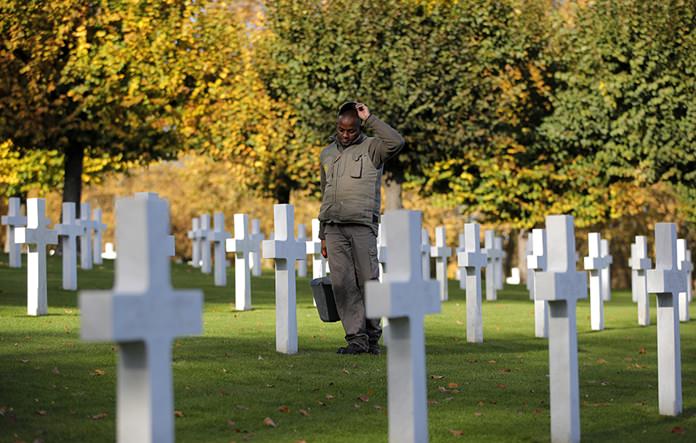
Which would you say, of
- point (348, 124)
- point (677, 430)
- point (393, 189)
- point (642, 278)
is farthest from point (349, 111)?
point (393, 189)

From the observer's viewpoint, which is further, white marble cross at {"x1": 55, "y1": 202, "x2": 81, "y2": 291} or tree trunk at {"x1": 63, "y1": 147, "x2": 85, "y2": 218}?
tree trunk at {"x1": 63, "y1": 147, "x2": 85, "y2": 218}

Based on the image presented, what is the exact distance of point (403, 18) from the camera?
91.0ft

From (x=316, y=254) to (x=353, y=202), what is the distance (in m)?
8.44

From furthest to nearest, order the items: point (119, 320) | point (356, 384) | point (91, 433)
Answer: point (356, 384) → point (91, 433) → point (119, 320)

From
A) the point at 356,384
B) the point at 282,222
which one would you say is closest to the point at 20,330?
the point at 282,222

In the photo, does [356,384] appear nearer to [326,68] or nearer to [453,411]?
[453,411]

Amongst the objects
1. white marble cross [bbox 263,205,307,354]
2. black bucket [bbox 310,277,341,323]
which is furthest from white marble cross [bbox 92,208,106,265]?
black bucket [bbox 310,277,341,323]

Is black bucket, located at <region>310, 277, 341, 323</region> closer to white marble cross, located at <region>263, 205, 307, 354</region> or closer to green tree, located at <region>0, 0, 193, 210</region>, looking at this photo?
white marble cross, located at <region>263, 205, 307, 354</region>

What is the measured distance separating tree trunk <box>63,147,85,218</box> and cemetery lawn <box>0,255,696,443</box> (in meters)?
14.4

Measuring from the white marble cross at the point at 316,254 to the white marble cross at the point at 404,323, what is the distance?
9534 millimetres

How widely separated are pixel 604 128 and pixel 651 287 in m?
21.0

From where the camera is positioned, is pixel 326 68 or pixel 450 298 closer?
pixel 450 298

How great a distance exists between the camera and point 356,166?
10.7m

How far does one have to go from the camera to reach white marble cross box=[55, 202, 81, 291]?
62.0ft
